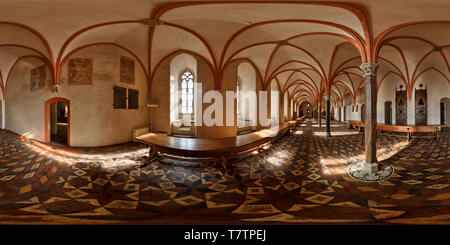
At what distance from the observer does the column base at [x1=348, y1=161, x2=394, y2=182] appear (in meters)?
5.02

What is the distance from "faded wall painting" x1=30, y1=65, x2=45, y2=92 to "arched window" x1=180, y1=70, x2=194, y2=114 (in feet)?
22.4

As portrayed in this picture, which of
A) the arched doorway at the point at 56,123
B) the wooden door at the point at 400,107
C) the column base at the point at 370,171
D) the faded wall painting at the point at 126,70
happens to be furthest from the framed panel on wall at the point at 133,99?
the wooden door at the point at 400,107

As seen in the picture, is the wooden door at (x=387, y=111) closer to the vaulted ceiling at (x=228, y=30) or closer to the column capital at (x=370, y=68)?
the vaulted ceiling at (x=228, y=30)

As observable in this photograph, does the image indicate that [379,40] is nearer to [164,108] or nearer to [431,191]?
[431,191]

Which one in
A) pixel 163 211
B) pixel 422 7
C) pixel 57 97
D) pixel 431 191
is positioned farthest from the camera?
pixel 57 97

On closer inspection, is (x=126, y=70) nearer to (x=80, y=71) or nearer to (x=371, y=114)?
(x=80, y=71)

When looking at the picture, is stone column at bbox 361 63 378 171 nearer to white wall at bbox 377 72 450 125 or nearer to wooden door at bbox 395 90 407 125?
white wall at bbox 377 72 450 125

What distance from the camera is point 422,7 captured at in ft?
16.8

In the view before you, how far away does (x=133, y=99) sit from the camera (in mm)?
10305

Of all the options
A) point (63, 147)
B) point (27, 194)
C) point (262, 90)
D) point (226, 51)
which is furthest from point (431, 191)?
point (63, 147)

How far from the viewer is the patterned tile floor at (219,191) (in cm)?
312

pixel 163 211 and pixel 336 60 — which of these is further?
pixel 336 60

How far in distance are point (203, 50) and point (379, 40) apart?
6944 millimetres

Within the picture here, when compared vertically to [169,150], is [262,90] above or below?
above
